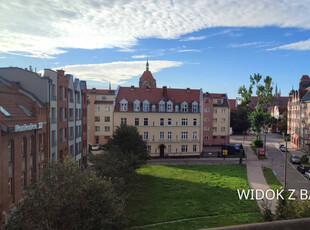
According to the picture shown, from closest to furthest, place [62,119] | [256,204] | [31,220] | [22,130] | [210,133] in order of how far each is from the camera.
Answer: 1. [31,220]
2. [22,130]
3. [256,204]
4. [62,119]
5. [210,133]

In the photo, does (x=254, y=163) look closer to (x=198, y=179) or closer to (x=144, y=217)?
(x=198, y=179)

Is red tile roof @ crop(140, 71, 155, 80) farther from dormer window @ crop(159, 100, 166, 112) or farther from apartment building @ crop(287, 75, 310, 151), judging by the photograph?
dormer window @ crop(159, 100, 166, 112)

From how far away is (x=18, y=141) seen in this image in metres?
21.5

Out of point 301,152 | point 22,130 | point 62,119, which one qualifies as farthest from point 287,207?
point 301,152

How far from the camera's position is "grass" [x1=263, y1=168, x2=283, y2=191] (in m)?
33.3

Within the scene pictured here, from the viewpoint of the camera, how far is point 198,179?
36656 millimetres

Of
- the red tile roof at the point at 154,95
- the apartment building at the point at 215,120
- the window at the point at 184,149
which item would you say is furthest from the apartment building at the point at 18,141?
the apartment building at the point at 215,120

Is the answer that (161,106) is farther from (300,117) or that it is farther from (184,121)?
(300,117)

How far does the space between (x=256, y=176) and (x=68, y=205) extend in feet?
109

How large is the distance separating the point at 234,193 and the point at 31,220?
76.5ft

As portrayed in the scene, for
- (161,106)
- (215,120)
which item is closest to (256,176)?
(161,106)

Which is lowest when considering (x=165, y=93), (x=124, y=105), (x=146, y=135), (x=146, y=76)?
(x=146, y=135)

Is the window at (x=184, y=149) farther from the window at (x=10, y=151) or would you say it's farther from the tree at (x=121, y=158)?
the window at (x=10, y=151)

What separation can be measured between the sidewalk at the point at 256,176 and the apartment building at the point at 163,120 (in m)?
10.7
